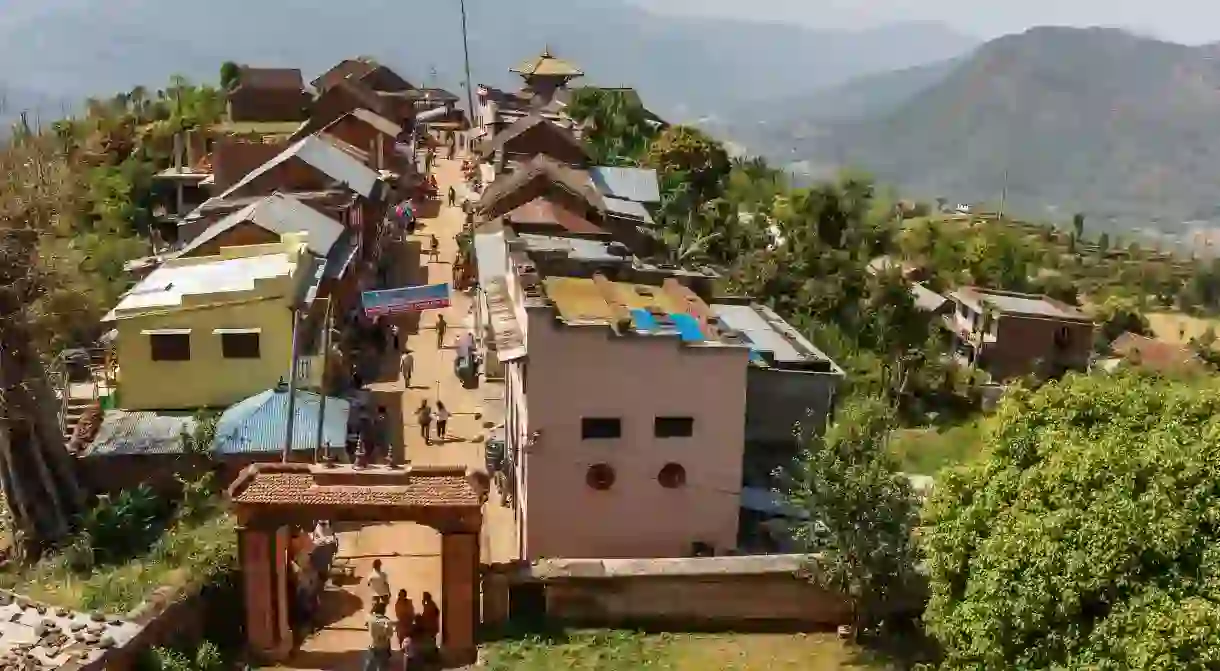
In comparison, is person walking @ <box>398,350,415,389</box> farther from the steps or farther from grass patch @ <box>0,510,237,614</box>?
grass patch @ <box>0,510,237,614</box>

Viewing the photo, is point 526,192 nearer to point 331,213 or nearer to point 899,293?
point 331,213

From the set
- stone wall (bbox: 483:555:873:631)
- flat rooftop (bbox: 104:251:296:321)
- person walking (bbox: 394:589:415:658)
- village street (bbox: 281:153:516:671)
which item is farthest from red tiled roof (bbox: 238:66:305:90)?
stone wall (bbox: 483:555:873:631)

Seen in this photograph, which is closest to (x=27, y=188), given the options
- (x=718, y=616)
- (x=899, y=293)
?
(x=718, y=616)

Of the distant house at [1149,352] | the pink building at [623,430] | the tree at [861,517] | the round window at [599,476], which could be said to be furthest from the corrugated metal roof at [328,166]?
the distant house at [1149,352]

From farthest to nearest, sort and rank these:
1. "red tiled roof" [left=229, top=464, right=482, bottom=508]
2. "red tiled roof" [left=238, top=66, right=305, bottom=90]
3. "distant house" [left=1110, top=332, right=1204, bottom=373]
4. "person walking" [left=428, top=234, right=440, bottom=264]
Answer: "red tiled roof" [left=238, top=66, right=305, bottom=90]
"distant house" [left=1110, top=332, right=1204, bottom=373]
"person walking" [left=428, top=234, right=440, bottom=264]
"red tiled roof" [left=229, top=464, right=482, bottom=508]

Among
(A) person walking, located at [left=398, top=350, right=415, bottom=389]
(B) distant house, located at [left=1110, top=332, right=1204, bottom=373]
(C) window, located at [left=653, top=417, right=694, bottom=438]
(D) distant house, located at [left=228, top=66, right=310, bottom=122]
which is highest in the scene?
(D) distant house, located at [left=228, top=66, right=310, bottom=122]

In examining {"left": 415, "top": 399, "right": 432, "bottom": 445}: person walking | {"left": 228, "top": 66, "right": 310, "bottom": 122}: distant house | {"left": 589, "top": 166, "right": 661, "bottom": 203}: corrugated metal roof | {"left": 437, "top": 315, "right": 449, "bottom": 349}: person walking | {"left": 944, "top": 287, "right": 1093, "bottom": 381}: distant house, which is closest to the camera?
{"left": 415, "top": 399, "right": 432, "bottom": 445}: person walking

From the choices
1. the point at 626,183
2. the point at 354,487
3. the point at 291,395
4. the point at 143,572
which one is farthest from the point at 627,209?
the point at 354,487
